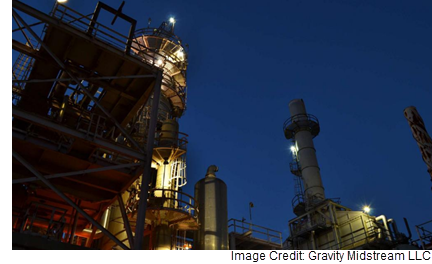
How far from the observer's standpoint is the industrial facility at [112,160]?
1325cm

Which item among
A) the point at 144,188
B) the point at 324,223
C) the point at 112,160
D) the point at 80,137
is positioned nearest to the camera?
the point at 80,137

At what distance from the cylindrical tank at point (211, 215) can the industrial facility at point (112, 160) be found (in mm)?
62

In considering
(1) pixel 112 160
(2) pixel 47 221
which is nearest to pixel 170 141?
(1) pixel 112 160

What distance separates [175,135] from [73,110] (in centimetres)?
678

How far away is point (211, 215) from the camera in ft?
69.6

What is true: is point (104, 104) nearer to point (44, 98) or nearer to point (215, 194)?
point (44, 98)

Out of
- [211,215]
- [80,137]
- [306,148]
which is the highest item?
[306,148]

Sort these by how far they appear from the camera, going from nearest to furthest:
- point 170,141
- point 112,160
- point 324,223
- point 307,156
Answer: point 112,160 → point 170,141 → point 324,223 → point 307,156

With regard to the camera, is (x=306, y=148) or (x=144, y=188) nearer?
(x=144, y=188)

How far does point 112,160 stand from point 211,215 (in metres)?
8.07

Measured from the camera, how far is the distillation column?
33781mm

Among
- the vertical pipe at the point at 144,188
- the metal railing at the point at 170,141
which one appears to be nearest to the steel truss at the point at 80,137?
the vertical pipe at the point at 144,188

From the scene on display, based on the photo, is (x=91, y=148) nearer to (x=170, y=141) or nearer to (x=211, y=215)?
(x=170, y=141)
